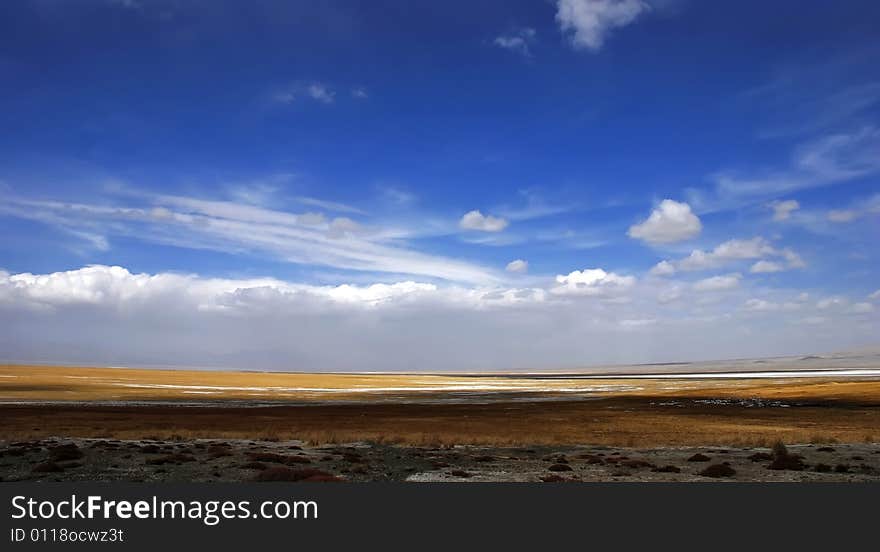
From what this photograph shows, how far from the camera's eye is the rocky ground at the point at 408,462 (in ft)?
74.4

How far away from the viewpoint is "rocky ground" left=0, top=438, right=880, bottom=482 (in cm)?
2267

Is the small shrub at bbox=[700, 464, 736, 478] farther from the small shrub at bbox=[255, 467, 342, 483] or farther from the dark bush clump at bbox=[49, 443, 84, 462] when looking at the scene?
the dark bush clump at bbox=[49, 443, 84, 462]

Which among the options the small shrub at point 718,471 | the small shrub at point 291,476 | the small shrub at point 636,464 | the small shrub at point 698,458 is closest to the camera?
the small shrub at point 291,476

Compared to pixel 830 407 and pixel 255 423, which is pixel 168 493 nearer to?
pixel 255 423

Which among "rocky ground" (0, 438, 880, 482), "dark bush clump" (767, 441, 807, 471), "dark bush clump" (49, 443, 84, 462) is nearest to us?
"rocky ground" (0, 438, 880, 482)

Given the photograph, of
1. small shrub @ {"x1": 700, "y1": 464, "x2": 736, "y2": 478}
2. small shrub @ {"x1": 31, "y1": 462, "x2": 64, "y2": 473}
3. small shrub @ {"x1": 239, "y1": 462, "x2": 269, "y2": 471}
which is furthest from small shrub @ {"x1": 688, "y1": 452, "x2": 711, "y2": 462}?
small shrub @ {"x1": 31, "y1": 462, "x2": 64, "y2": 473}

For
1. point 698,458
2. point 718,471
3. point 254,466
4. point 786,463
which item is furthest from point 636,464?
point 254,466

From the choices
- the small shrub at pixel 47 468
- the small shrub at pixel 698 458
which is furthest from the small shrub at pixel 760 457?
the small shrub at pixel 47 468

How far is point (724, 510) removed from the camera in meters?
15.7

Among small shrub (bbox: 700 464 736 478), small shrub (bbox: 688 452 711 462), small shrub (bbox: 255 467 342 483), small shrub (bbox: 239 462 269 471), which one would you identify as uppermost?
small shrub (bbox: 255 467 342 483)

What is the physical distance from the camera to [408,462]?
1059 inches

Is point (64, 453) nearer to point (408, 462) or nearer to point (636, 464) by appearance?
point (408, 462)

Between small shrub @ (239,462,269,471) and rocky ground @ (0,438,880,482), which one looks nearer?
rocky ground @ (0,438,880,482)

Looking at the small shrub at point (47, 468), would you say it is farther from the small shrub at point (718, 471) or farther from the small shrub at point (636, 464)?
the small shrub at point (718, 471)
